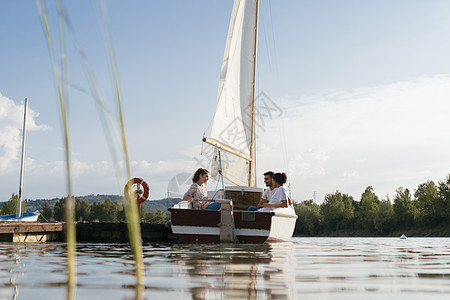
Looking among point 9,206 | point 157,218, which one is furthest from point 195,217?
point 9,206

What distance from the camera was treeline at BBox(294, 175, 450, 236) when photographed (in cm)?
7319

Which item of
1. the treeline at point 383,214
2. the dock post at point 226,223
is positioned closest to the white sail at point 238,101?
the dock post at point 226,223

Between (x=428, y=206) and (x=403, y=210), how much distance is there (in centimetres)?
694

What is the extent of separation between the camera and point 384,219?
83.7 metres

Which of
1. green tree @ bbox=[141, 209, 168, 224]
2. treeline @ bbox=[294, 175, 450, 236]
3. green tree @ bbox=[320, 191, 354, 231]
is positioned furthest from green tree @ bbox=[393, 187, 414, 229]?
green tree @ bbox=[141, 209, 168, 224]

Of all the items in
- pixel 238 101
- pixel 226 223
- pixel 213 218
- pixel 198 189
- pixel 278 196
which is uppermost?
pixel 238 101

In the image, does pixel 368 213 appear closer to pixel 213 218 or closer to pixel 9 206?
pixel 9 206

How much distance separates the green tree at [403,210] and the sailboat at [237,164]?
6955cm

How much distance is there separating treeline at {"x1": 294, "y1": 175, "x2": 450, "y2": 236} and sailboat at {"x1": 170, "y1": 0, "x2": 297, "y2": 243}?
6191 cm

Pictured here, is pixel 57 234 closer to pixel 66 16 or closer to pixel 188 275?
pixel 188 275

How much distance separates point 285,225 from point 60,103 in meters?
11.4

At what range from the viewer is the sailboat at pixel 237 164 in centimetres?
1060

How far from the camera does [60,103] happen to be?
1.61m

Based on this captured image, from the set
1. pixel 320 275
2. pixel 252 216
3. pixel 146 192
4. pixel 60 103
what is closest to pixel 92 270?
pixel 320 275
